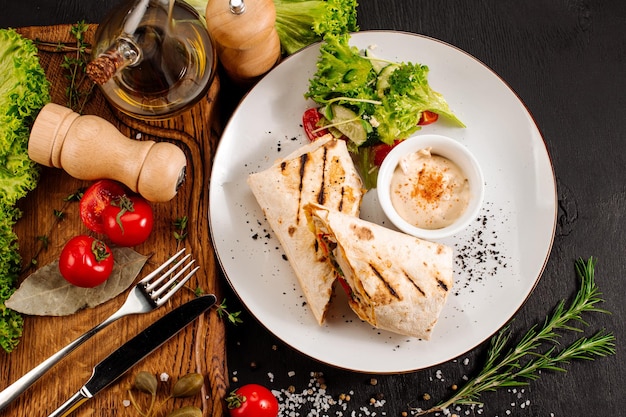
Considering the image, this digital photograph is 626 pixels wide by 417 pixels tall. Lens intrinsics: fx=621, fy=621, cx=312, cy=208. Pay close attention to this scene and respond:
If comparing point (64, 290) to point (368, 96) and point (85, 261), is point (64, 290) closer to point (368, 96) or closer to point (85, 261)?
point (85, 261)

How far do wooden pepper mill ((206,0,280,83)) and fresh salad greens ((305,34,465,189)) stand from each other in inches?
13.0

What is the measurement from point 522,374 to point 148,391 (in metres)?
2.08

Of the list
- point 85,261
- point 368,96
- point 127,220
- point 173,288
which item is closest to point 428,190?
point 368,96

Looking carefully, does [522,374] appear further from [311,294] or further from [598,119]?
[598,119]

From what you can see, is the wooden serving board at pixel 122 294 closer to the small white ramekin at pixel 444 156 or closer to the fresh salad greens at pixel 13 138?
the fresh salad greens at pixel 13 138

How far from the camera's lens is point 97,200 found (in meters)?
3.24

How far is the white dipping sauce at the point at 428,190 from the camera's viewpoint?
3.22 m

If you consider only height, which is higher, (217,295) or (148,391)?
(217,295)

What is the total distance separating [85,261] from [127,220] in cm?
29

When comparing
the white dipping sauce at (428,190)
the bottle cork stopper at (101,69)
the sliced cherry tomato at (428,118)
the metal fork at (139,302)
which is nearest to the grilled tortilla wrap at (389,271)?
the white dipping sauce at (428,190)

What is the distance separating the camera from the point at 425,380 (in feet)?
11.8

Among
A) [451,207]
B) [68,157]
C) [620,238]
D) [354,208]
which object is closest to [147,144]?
[68,157]

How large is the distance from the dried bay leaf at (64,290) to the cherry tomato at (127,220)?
125 mm

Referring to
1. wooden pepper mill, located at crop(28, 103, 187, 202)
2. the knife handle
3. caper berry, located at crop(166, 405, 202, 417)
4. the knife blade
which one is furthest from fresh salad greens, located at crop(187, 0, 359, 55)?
the knife handle
